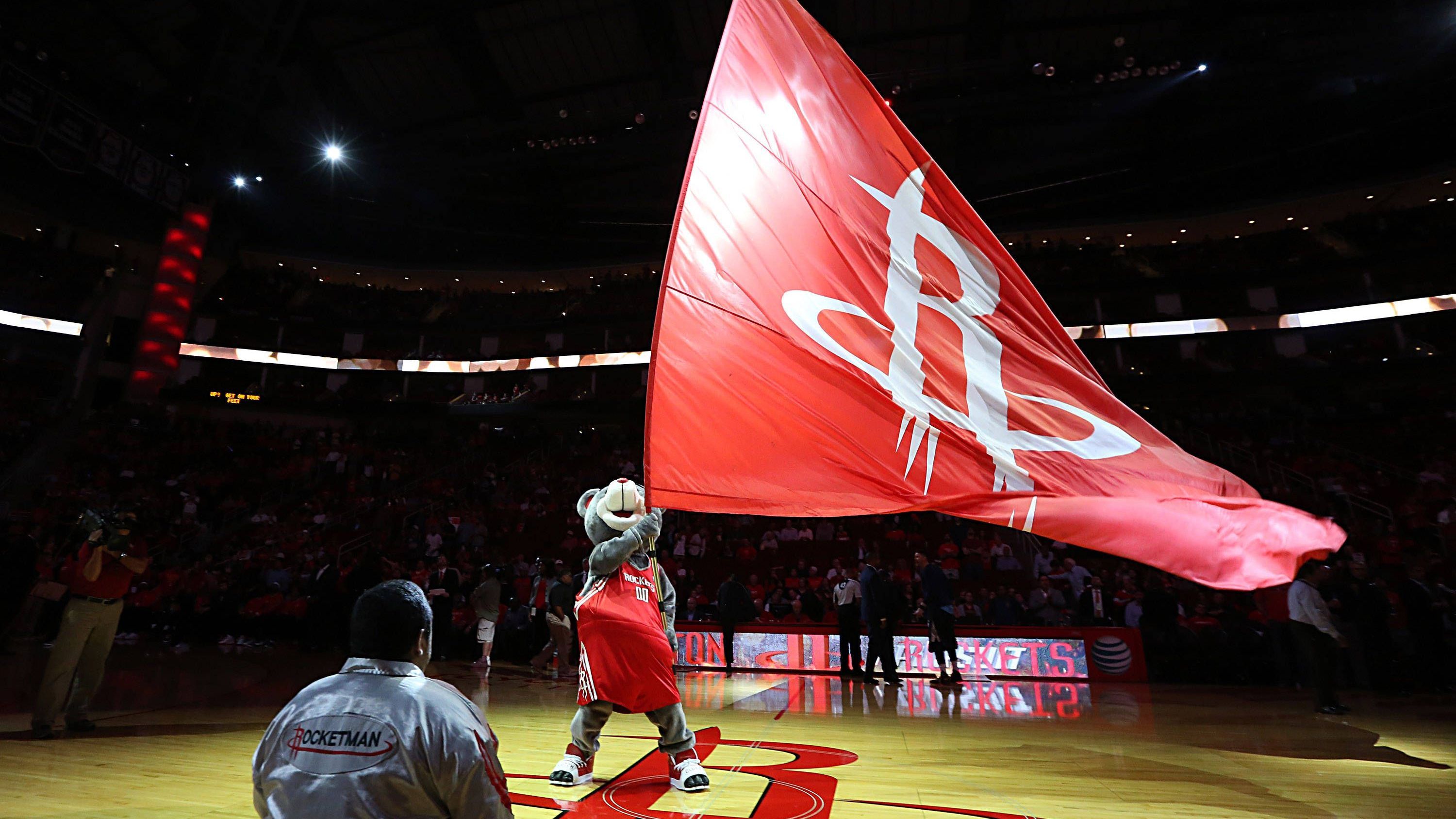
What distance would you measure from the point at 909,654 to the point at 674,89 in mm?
14785

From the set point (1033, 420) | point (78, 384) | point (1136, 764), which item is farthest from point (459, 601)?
point (78, 384)

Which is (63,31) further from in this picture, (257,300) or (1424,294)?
(1424,294)

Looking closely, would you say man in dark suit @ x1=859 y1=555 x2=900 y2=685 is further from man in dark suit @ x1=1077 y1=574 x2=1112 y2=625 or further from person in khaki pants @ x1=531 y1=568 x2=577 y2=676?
person in khaki pants @ x1=531 y1=568 x2=577 y2=676

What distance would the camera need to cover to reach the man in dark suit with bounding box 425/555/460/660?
44.0ft

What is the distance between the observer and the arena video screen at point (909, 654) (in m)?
11.2

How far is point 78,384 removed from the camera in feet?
76.6

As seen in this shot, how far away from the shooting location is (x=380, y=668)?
1.66 m

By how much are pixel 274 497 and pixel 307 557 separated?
501cm

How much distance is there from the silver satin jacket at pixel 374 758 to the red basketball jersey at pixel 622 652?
8.80ft

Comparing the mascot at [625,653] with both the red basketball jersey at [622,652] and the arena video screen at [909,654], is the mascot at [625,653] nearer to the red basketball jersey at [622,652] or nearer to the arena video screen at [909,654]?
the red basketball jersey at [622,652]

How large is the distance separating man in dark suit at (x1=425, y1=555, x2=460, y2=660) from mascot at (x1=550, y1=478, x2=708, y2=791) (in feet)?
32.2

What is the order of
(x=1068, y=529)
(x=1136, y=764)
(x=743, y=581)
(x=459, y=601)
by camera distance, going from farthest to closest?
(x=743, y=581), (x=459, y=601), (x=1136, y=764), (x=1068, y=529)

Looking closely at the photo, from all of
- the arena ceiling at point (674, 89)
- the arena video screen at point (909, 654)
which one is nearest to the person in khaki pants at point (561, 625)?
the arena video screen at point (909, 654)

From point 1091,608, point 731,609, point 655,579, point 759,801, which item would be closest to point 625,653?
point 655,579
